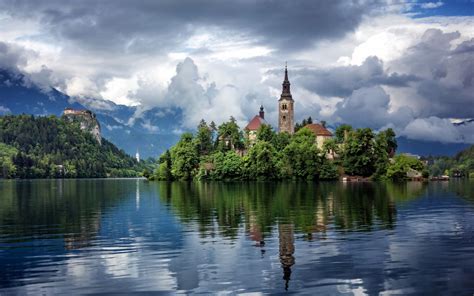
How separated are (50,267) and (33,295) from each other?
5667mm

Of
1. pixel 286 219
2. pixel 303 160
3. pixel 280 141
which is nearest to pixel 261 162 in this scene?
pixel 303 160

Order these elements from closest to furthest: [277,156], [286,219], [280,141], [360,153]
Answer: [286,219]
[360,153]
[277,156]
[280,141]

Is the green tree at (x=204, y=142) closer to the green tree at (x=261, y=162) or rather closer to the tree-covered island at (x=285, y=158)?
the tree-covered island at (x=285, y=158)

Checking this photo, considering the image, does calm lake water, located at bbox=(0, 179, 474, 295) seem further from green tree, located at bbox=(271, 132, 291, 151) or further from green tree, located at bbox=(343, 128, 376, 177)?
green tree, located at bbox=(271, 132, 291, 151)

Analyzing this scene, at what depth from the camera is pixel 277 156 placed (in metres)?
172

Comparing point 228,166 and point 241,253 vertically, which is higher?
point 228,166

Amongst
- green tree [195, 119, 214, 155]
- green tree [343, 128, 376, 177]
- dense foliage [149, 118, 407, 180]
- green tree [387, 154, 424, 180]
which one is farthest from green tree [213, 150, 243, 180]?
green tree [387, 154, 424, 180]

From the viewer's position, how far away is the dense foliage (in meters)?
167

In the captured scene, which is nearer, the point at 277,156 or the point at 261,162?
the point at 261,162

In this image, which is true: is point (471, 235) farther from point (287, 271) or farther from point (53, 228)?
point (53, 228)

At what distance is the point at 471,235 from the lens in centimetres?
3800

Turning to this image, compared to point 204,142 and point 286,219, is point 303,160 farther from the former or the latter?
point 286,219

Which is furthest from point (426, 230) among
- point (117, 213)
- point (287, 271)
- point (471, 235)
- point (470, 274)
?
point (117, 213)

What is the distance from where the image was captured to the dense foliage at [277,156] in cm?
16712
